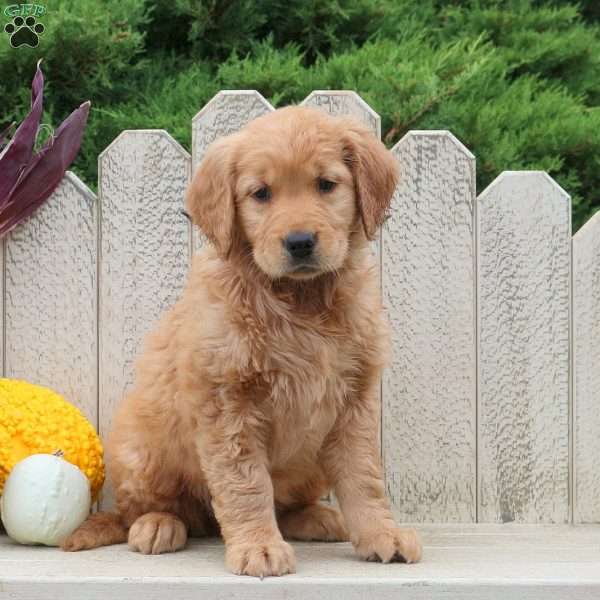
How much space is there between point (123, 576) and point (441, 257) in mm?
1473

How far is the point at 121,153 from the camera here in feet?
12.2

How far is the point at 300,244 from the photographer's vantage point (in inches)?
116

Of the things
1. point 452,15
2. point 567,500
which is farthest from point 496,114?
point 567,500

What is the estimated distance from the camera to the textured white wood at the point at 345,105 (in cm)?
368

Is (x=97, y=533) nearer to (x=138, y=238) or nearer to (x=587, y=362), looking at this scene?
(x=138, y=238)

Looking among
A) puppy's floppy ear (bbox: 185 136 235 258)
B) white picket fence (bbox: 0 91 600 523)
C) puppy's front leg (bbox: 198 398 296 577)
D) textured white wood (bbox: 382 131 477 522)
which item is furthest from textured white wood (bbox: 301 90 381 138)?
puppy's front leg (bbox: 198 398 296 577)

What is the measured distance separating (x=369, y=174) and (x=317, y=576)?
Answer: 1.09m

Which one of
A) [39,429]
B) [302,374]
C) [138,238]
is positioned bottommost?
[39,429]

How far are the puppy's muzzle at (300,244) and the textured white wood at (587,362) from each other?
3.66 ft

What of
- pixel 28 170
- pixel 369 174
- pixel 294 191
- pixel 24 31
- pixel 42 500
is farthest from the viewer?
pixel 24 31

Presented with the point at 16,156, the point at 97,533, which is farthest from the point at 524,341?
the point at 16,156

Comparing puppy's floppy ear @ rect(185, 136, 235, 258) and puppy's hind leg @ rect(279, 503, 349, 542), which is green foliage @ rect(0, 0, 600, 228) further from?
puppy's hind leg @ rect(279, 503, 349, 542)

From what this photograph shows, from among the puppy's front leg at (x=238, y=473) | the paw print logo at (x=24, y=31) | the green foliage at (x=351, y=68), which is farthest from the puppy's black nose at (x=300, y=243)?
the paw print logo at (x=24, y=31)

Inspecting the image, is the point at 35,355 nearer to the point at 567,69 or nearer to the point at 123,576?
the point at 123,576
